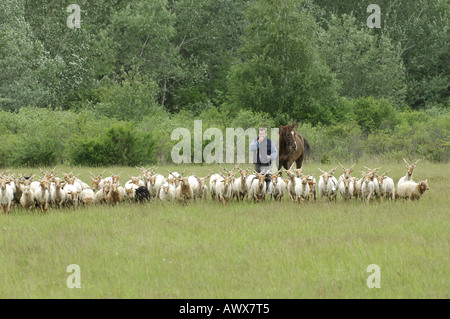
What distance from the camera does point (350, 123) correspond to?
3828cm

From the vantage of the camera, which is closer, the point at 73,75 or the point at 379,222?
the point at 379,222

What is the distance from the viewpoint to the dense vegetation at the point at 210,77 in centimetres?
3130

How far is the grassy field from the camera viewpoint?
27.7 ft

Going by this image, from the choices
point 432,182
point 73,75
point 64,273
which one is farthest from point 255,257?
point 73,75

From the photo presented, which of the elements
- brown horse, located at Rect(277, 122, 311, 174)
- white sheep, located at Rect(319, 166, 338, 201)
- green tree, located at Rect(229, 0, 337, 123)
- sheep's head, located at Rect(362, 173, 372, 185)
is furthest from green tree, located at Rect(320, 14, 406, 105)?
sheep's head, located at Rect(362, 173, 372, 185)

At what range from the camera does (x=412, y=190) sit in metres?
16.2

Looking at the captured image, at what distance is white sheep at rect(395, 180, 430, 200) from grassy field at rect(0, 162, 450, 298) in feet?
1.16

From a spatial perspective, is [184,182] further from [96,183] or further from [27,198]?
[27,198]

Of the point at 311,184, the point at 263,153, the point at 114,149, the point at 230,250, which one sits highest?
the point at 263,153

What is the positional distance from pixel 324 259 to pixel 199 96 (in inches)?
2008

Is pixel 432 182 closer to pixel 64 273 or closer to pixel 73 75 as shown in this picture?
pixel 64 273

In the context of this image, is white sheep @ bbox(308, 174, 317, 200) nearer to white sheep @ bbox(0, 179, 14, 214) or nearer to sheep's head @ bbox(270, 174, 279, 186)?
sheep's head @ bbox(270, 174, 279, 186)

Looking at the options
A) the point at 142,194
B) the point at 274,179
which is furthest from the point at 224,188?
the point at 142,194

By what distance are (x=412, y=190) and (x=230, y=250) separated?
7502 millimetres
